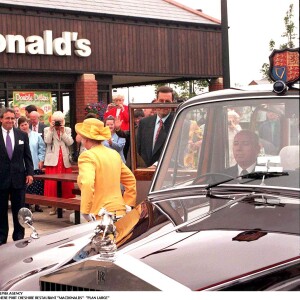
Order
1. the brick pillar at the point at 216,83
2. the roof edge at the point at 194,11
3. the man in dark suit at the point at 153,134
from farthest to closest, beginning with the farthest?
the brick pillar at the point at 216,83, the roof edge at the point at 194,11, the man in dark suit at the point at 153,134

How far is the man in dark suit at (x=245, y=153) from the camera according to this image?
12.9 feet

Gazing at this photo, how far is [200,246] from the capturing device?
128 inches

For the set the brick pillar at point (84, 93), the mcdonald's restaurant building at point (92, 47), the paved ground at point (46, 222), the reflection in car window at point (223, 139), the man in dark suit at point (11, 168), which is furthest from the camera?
the brick pillar at point (84, 93)

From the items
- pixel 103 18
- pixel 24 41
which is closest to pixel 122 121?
pixel 24 41

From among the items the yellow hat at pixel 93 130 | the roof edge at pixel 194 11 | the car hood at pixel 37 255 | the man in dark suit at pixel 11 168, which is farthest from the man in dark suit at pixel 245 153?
the roof edge at pixel 194 11

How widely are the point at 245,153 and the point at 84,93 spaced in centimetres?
1965

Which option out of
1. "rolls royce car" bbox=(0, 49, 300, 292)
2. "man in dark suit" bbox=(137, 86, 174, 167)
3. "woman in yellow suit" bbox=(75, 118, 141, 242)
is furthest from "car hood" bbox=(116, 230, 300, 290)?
"woman in yellow suit" bbox=(75, 118, 141, 242)

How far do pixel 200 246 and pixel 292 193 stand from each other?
2.22 feet

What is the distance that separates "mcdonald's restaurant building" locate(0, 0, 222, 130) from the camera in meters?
22.0

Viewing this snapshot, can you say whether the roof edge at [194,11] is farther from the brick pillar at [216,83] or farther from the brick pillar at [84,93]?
the brick pillar at [84,93]

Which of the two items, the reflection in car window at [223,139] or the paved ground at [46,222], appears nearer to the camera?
the reflection in car window at [223,139]

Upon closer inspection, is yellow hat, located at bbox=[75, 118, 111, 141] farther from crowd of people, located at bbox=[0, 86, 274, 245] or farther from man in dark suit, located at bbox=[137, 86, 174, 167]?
man in dark suit, located at bbox=[137, 86, 174, 167]

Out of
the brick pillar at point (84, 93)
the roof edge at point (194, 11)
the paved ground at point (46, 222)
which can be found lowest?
the paved ground at point (46, 222)

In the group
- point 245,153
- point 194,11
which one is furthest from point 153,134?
point 194,11
